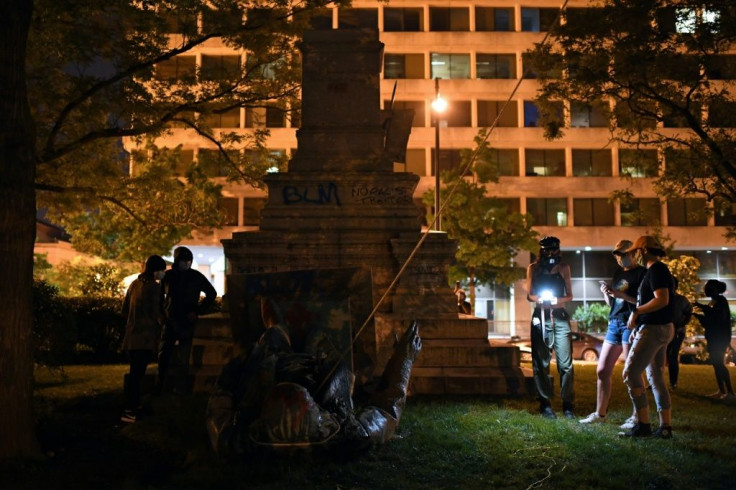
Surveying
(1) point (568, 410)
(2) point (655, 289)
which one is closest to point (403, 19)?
(1) point (568, 410)

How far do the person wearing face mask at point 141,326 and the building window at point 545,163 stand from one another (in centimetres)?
3441

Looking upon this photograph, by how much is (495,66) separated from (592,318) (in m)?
15.9

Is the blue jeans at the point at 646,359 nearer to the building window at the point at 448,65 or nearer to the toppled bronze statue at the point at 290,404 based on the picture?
the toppled bronze statue at the point at 290,404

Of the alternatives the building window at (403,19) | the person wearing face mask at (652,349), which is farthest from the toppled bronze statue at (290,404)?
the building window at (403,19)

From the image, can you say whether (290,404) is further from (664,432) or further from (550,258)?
(550,258)

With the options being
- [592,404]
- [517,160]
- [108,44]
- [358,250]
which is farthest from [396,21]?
[592,404]

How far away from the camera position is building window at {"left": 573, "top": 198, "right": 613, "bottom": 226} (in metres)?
38.8

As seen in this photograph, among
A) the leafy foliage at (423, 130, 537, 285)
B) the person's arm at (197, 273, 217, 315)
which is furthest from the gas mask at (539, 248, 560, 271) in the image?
the leafy foliage at (423, 130, 537, 285)

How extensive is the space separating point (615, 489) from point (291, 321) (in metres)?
3.06

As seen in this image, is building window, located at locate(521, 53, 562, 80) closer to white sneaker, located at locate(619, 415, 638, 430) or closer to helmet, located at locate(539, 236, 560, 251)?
helmet, located at locate(539, 236, 560, 251)

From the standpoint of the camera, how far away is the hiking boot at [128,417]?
659cm

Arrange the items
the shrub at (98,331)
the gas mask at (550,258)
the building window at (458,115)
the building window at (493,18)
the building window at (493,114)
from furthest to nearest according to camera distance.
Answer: the building window at (493,18), the building window at (493,114), the building window at (458,115), the shrub at (98,331), the gas mask at (550,258)

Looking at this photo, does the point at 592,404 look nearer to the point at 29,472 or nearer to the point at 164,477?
the point at 164,477

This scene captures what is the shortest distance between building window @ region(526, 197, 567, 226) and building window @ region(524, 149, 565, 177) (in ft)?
5.33
